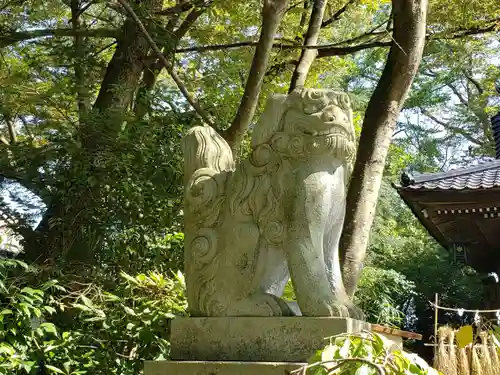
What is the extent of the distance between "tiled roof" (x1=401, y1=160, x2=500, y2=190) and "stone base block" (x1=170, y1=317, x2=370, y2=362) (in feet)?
13.8

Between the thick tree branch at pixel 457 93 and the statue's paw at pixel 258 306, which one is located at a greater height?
the thick tree branch at pixel 457 93

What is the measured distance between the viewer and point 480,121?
2117 cm

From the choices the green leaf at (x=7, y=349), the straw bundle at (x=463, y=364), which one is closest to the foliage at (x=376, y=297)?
the straw bundle at (x=463, y=364)

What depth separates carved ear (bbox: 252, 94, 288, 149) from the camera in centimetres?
324

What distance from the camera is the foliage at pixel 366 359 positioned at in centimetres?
175

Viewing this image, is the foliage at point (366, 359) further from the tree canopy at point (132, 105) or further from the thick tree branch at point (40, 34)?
the thick tree branch at point (40, 34)

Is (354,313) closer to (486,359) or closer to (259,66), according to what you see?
(486,359)

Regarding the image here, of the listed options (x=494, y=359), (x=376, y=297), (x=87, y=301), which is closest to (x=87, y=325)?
(x=87, y=301)

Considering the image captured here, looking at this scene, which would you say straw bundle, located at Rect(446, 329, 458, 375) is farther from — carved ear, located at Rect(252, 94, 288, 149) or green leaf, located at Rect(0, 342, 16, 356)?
green leaf, located at Rect(0, 342, 16, 356)

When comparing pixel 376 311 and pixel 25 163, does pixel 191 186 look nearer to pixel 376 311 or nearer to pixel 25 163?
pixel 25 163

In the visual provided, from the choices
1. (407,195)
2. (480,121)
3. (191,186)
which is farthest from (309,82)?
(480,121)

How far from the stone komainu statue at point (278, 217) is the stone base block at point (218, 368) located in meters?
0.27

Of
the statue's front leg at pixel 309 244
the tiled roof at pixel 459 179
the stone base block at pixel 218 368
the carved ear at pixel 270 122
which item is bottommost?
the stone base block at pixel 218 368

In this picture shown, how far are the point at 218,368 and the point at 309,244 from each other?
680 mm
